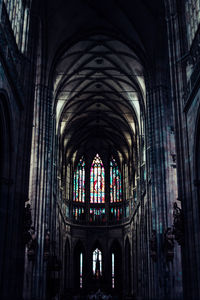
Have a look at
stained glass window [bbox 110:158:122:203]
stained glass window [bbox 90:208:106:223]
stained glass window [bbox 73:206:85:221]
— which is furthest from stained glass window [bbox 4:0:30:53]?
stained glass window [bbox 90:208:106:223]

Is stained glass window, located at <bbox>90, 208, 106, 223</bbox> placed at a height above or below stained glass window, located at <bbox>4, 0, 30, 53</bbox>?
below

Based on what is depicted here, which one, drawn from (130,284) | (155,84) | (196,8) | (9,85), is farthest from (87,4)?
(130,284)

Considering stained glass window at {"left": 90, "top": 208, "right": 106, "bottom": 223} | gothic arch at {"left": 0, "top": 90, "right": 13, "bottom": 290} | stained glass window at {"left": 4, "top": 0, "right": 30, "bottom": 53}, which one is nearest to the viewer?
gothic arch at {"left": 0, "top": 90, "right": 13, "bottom": 290}

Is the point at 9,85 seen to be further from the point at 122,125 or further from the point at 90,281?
the point at 90,281

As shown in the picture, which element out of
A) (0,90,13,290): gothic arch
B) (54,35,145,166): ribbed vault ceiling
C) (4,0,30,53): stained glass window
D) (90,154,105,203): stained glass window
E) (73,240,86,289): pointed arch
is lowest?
(73,240,86,289): pointed arch

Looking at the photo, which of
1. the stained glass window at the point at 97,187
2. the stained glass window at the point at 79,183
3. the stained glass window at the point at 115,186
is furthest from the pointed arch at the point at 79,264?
the stained glass window at the point at 115,186

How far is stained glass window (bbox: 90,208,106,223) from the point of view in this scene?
1898 inches

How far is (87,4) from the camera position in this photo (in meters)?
27.0

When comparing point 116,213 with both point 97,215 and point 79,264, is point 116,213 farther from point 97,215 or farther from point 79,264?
point 79,264

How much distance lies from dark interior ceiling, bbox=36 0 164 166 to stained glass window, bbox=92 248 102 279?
512 inches

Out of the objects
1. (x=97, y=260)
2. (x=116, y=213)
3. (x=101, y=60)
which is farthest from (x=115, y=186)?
(x=101, y=60)

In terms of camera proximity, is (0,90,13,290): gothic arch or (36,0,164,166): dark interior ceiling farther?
(36,0,164,166): dark interior ceiling

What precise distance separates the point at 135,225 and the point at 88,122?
40.9 ft

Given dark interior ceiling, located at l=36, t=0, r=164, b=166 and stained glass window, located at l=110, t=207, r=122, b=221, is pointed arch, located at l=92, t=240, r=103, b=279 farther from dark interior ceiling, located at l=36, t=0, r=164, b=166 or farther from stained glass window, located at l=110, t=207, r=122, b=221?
dark interior ceiling, located at l=36, t=0, r=164, b=166
